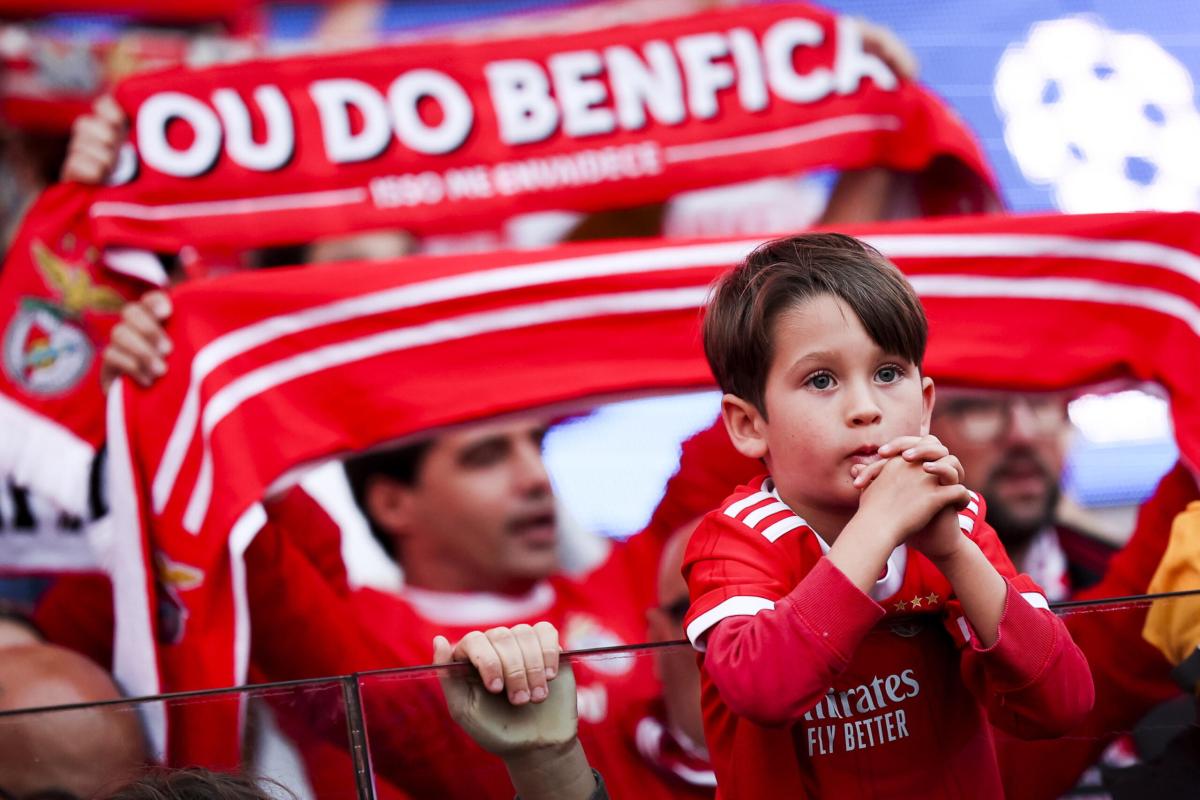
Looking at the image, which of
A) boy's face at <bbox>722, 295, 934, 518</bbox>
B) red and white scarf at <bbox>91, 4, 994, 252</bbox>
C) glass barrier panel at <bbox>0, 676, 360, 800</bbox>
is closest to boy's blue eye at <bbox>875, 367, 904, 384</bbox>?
boy's face at <bbox>722, 295, 934, 518</bbox>

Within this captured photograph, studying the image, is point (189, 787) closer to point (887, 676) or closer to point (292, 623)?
point (887, 676)

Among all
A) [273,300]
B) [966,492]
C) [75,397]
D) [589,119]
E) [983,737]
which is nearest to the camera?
[966,492]

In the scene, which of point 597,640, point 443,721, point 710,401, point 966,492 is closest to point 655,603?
point 597,640

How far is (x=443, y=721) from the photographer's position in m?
0.89

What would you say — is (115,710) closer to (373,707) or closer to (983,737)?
(373,707)

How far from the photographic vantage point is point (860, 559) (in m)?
0.72

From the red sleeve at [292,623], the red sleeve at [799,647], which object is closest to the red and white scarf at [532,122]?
the red sleeve at [292,623]

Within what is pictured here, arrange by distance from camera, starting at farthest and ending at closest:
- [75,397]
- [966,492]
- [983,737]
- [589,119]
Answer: [589,119] → [75,397] → [983,737] → [966,492]

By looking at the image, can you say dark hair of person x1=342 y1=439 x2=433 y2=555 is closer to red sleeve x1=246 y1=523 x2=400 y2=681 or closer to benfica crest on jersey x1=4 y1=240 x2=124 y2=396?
red sleeve x1=246 y1=523 x2=400 y2=681

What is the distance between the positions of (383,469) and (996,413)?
27.2 inches

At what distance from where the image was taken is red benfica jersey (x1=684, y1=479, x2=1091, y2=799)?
76 centimetres

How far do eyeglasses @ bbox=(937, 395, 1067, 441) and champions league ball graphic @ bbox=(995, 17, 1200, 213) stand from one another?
0.57 m

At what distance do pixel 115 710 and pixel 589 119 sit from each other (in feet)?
3.06

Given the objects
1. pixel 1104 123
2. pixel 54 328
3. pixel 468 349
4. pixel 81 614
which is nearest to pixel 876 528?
pixel 468 349
